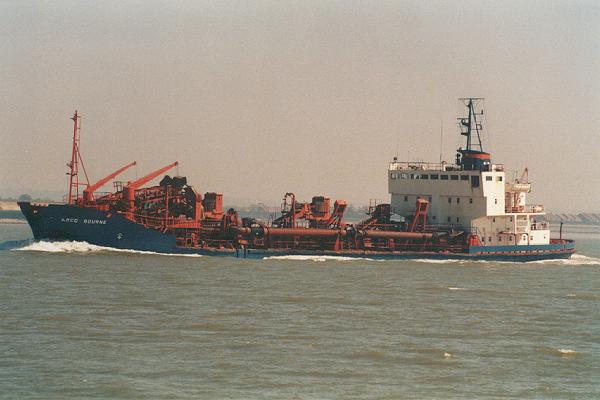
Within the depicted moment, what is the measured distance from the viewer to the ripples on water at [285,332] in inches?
932

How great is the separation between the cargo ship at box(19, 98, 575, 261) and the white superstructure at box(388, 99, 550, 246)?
0.22ft

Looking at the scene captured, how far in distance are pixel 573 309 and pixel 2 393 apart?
24.7 metres

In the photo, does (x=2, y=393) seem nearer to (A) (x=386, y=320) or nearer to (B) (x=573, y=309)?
(A) (x=386, y=320)

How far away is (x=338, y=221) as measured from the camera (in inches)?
2297

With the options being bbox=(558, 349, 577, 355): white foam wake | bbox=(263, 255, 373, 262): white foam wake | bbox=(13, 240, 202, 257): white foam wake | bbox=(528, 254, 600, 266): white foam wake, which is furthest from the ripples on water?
bbox=(528, 254, 600, 266): white foam wake

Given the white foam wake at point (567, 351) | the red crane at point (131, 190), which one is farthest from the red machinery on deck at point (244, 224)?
the white foam wake at point (567, 351)

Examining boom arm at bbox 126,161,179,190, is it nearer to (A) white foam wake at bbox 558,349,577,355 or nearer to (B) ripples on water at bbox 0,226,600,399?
(B) ripples on water at bbox 0,226,600,399

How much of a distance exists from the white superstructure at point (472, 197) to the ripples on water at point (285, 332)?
10.1m

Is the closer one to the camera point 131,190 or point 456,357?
point 456,357

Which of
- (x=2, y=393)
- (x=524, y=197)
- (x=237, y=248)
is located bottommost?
(x=2, y=393)

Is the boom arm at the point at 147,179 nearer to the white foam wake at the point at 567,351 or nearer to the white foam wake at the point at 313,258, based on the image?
the white foam wake at the point at 313,258

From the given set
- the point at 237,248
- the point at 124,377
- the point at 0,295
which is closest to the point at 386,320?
the point at 124,377

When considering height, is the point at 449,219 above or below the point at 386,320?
above

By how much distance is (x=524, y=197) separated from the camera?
63.4 meters
